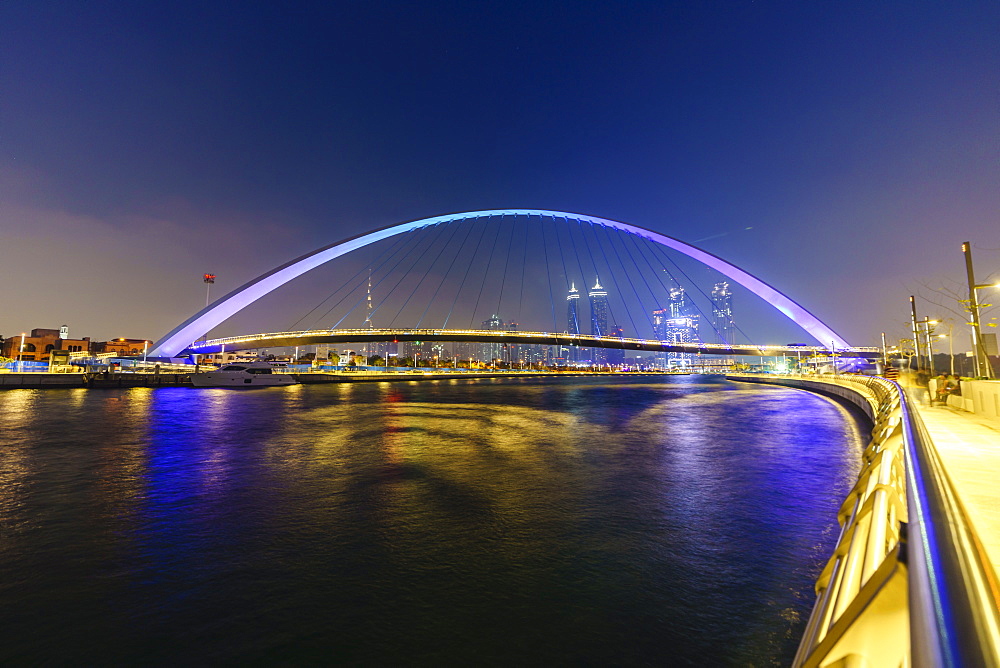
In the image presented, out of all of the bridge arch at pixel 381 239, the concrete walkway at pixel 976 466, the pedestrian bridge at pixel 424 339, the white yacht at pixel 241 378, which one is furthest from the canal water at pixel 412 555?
the pedestrian bridge at pixel 424 339

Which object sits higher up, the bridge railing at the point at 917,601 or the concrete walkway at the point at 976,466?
the bridge railing at the point at 917,601

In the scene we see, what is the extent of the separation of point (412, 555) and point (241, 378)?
200 feet

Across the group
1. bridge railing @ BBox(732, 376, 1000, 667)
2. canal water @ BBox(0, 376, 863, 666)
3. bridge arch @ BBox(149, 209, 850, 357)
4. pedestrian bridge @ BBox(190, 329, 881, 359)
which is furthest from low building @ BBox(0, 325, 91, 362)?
bridge railing @ BBox(732, 376, 1000, 667)

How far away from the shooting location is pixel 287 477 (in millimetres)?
11164

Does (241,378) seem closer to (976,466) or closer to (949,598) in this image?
(976,466)

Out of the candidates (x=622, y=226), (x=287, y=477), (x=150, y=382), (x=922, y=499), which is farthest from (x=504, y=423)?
(x=622, y=226)

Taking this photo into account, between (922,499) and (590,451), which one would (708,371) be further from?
(922,499)

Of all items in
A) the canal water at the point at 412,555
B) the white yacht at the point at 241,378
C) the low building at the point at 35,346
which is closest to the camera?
the canal water at the point at 412,555

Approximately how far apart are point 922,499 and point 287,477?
450 inches

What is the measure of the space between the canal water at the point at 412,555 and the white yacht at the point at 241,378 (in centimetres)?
4666

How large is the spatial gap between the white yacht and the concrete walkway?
63.4 m

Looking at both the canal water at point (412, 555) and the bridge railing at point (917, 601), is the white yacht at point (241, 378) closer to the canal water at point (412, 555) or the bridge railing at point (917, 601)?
the canal water at point (412, 555)

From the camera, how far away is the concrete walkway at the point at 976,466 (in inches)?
124

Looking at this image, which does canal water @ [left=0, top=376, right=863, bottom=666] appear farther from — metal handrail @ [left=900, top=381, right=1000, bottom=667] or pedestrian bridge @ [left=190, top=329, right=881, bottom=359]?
pedestrian bridge @ [left=190, top=329, right=881, bottom=359]
